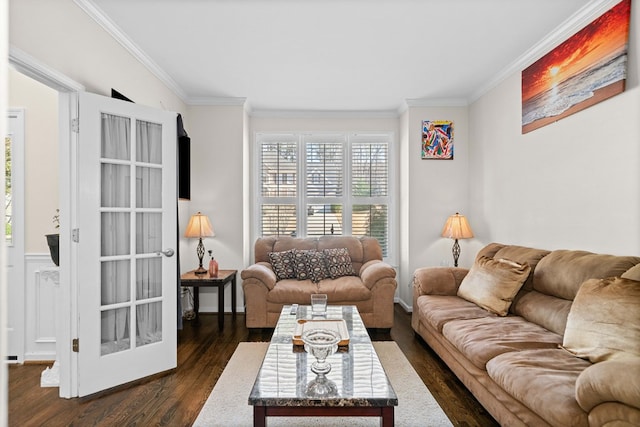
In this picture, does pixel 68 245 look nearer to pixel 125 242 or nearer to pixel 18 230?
pixel 125 242

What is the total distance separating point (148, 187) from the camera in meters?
2.90

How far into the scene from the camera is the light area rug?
7.07 feet

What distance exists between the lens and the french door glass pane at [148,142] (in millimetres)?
2840

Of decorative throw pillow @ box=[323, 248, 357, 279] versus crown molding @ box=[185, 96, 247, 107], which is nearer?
decorative throw pillow @ box=[323, 248, 357, 279]

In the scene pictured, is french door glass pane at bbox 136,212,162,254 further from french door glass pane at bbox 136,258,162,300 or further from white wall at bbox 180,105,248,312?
white wall at bbox 180,105,248,312

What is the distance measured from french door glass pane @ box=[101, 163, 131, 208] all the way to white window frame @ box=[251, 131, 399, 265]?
94.4 inches

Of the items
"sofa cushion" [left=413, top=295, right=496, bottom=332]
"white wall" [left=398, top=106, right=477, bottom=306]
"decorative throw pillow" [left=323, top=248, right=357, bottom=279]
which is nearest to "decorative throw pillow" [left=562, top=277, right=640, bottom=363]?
"sofa cushion" [left=413, top=295, right=496, bottom=332]

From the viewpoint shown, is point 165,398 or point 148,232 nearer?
point 165,398

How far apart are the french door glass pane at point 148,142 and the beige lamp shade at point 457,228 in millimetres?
3210

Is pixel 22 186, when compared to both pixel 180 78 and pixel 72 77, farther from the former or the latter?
pixel 180 78

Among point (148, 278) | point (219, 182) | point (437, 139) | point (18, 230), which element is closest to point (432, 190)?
point (437, 139)

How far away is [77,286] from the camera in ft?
8.19

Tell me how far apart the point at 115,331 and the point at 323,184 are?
3.21 meters

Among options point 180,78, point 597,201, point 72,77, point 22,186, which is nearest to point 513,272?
point 597,201
